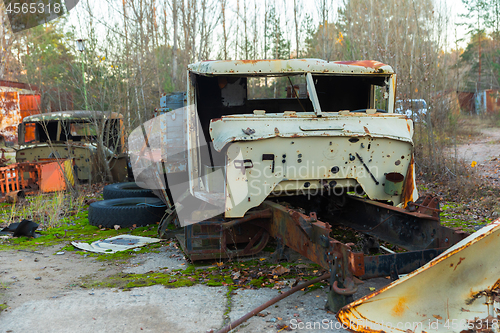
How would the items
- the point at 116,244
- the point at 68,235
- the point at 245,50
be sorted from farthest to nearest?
the point at 245,50
the point at 68,235
the point at 116,244

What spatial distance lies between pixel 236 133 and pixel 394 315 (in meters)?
2.14

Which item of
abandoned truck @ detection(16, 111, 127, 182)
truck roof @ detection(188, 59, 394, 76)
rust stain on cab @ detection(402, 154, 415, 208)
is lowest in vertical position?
rust stain on cab @ detection(402, 154, 415, 208)

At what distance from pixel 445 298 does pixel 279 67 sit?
9.28 ft

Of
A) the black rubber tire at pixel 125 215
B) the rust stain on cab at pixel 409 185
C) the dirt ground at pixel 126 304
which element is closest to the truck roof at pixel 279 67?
the rust stain on cab at pixel 409 185

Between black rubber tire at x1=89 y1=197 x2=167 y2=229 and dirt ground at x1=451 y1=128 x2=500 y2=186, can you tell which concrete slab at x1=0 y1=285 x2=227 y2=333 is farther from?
dirt ground at x1=451 y1=128 x2=500 y2=186

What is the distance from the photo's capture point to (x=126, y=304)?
11.7ft

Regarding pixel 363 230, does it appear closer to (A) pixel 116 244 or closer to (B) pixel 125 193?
(A) pixel 116 244

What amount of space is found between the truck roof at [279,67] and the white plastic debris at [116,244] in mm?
2388

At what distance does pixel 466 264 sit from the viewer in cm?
299

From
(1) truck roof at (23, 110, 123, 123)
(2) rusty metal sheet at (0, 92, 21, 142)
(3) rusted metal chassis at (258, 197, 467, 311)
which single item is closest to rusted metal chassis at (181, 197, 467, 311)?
(3) rusted metal chassis at (258, 197, 467, 311)

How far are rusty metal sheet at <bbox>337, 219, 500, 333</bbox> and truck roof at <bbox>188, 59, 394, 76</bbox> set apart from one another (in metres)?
2.38

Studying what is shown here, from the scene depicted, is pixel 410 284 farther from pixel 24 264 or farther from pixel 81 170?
pixel 81 170

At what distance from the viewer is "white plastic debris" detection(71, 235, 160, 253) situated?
527 cm

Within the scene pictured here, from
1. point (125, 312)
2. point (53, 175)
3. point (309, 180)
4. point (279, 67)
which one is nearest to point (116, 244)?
point (125, 312)
